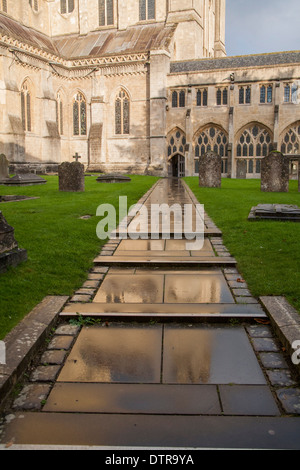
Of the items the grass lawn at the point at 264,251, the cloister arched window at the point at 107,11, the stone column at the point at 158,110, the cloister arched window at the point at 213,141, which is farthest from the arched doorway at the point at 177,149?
the grass lawn at the point at 264,251

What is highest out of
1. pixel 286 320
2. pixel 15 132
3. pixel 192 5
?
pixel 192 5

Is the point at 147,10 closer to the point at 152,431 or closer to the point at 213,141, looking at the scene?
the point at 213,141

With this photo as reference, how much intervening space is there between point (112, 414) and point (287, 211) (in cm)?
744

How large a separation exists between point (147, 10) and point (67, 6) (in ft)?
27.3

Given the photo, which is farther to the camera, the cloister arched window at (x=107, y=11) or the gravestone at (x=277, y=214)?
the cloister arched window at (x=107, y=11)

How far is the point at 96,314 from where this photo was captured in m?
4.01

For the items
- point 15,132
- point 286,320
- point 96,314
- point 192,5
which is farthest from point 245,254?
point 192,5

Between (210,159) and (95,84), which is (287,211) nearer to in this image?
(210,159)

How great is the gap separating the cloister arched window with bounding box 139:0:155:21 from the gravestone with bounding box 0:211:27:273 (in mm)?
35915

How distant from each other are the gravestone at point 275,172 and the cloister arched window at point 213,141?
14.9 m

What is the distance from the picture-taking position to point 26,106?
3066 cm

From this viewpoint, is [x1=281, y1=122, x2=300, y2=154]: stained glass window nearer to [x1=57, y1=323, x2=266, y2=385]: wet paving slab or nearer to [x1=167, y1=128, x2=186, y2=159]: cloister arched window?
[x1=167, y1=128, x2=186, y2=159]: cloister arched window

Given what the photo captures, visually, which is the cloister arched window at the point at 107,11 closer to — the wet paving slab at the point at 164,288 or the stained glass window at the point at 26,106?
the stained glass window at the point at 26,106

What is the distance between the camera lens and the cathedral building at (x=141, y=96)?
28906 millimetres
